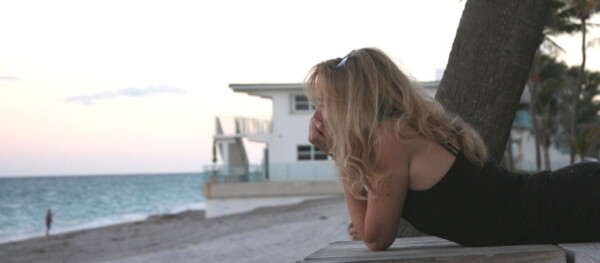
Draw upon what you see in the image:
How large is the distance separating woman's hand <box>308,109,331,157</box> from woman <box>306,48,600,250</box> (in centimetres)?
15

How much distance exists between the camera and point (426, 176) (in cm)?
294

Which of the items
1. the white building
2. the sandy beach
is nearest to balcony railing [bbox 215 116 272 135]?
the white building

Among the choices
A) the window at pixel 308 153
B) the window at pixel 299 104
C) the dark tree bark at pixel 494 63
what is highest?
the window at pixel 299 104

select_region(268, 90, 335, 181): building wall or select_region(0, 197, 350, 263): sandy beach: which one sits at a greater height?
select_region(268, 90, 335, 181): building wall

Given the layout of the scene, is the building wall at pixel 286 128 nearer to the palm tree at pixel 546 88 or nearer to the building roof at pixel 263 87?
the building roof at pixel 263 87

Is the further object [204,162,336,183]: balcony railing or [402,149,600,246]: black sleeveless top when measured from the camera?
[204,162,336,183]: balcony railing

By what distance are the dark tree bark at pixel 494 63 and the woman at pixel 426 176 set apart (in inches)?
52.9

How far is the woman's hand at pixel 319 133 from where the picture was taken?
10.4 feet

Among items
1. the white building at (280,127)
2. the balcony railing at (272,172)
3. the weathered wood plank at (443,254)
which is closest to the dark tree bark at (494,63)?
the weathered wood plank at (443,254)

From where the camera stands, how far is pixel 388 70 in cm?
297

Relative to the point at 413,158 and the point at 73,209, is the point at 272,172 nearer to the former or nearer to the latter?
the point at 413,158

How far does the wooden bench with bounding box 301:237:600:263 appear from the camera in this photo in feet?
8.45

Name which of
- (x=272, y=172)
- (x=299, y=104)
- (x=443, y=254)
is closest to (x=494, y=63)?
(x=443, y=254)

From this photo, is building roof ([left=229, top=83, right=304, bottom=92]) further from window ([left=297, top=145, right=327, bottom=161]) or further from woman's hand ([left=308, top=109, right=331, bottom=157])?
woman's hand ([left=308, top=109, right=331, bottom=157])
